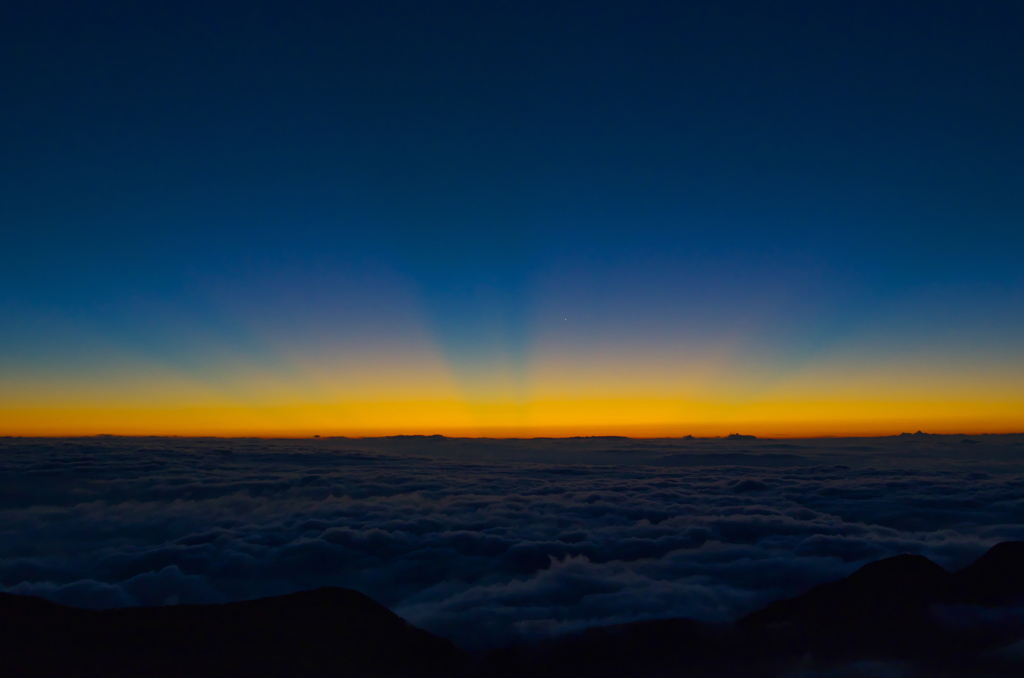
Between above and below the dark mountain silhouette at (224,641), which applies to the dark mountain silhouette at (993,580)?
above

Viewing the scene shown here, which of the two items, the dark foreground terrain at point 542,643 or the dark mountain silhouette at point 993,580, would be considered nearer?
the dark foreground terrain at point 542,643

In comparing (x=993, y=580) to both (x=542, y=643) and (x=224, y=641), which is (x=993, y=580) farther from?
(x=224, y=641)

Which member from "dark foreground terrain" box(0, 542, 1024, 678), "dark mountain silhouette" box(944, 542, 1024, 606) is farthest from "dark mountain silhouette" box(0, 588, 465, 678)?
"dark mountain silhouette" box(944, 542, 1024, 606)

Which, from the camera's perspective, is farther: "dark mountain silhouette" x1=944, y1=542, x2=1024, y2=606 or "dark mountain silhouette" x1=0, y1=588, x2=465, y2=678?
"dark mountain silhouette" x1=944, y1=542, x2=1024, y2=606

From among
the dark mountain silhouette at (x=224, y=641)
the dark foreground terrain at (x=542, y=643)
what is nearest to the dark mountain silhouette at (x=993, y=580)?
the dark foreground terrain at (x=542, y=643)

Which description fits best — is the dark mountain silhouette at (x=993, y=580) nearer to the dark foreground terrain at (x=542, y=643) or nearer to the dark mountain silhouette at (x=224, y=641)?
the dark foreground terrain at (x=542, y=643)

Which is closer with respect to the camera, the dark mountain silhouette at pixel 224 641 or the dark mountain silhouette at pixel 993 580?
the dark mountain silhouette at pixel 224 641

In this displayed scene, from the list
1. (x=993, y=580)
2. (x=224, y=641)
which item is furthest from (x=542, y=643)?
(x=993, y=580)

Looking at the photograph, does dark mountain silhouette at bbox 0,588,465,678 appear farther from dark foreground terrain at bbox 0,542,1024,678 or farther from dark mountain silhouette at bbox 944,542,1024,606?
dark mountain silhouette at bbox 944,542,1024,606
